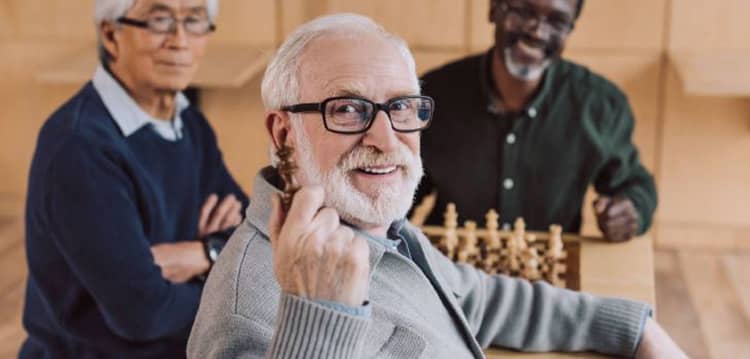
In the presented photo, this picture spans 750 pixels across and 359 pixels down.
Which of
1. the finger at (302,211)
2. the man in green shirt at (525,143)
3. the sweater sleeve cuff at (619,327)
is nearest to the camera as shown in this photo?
the finger at (302,211)

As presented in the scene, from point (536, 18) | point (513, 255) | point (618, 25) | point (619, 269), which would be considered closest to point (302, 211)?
point (513, 255)

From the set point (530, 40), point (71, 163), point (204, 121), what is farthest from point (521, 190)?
point (71, 163)

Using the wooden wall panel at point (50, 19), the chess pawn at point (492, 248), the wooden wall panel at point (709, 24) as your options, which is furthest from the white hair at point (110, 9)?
the wooden wall panel at point (709, 24)

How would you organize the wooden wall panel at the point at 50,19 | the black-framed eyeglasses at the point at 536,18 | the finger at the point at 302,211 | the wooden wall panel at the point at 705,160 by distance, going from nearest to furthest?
the finger at the point at 302,211, the black-framed eyeglasses at the point at 536,18, the wooden wall panel at the point at 705,160, the wooden wall panel at the point at 50,19

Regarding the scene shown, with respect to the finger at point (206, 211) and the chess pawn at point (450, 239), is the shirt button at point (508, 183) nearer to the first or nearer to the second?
the chess pawn at point (450, 239)

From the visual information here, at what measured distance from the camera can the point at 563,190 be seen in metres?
2.96

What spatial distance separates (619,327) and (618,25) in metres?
2.95

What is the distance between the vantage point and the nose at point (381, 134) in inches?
60.9

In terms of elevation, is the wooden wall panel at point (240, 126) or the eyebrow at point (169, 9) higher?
the eyebrow at point (169, 9)

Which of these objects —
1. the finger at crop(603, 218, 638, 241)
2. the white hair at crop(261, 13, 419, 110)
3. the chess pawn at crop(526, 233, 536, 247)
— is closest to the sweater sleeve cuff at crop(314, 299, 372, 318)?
the white hair at crop(261, 13, 419, 110)

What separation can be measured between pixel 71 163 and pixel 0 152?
342cm

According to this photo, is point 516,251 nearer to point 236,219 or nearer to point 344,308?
point 236,219

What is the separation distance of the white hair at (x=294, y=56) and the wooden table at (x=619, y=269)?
0.81 meters

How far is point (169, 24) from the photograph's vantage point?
8.16 ft
